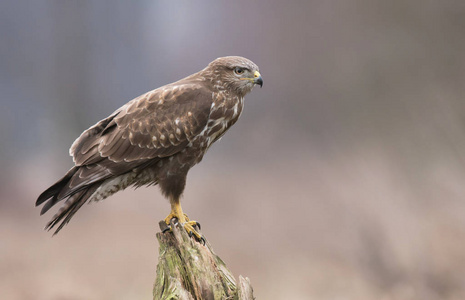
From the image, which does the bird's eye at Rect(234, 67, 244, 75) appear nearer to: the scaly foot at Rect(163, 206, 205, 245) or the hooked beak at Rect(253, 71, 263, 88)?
the hooked beak at Rect(253, 71, 263, 88)

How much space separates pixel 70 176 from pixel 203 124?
3.58ft

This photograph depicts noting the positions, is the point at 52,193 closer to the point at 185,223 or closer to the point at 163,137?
the point at 163,137

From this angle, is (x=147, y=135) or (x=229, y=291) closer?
(x=229, y=291)

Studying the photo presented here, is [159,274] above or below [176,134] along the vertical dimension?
below

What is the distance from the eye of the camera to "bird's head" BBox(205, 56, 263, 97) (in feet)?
11.8

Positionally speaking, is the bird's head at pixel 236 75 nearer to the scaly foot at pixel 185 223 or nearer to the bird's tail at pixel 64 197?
the scaly foot at pixel 185 223

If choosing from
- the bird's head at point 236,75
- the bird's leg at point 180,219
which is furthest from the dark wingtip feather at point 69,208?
the bird's head at point 236,75

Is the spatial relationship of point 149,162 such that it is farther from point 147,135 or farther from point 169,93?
point 169,93

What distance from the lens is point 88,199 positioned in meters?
3.55

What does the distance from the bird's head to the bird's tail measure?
128 centimetres

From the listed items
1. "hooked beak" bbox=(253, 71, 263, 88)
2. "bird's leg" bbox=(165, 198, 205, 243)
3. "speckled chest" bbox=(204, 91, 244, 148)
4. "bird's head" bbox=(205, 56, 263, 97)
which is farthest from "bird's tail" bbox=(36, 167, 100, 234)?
"hooked beak" bbox=(253, 71, 263, 88)

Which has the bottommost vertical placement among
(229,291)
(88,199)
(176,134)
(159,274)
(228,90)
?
(229,291)

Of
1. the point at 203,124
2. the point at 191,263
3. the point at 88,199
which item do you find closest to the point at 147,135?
the point at 203,124

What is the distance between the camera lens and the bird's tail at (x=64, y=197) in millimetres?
3379
